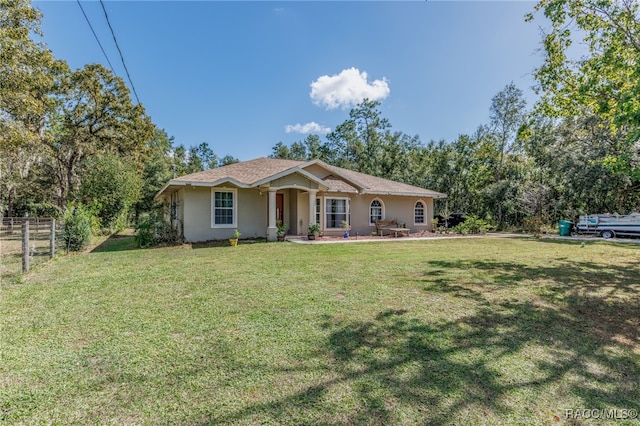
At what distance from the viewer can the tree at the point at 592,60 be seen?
7898 millimetres

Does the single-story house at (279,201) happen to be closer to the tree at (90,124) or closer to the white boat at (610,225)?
the tree at (90,124)

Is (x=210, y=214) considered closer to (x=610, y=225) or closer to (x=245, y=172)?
(x=245, y=172)

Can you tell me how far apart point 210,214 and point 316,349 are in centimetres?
1165

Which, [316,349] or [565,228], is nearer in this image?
[316,349]

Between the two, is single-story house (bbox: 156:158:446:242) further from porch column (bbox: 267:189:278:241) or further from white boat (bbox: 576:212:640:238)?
white boat (bbox: 576:212:640:238)

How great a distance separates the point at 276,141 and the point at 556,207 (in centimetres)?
Result: 3724

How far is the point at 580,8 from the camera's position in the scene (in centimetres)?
908

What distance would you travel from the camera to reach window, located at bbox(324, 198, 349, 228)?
16422 millimetres

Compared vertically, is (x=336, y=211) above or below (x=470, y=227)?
above

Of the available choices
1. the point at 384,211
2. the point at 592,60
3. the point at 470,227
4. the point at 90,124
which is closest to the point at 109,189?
the point at 90,124

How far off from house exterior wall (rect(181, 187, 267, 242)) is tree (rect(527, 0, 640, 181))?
1209 centimetres

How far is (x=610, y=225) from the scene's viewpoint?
17438 mm

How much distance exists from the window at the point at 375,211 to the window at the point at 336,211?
6.24 ft

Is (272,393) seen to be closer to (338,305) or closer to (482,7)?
(338,305)
